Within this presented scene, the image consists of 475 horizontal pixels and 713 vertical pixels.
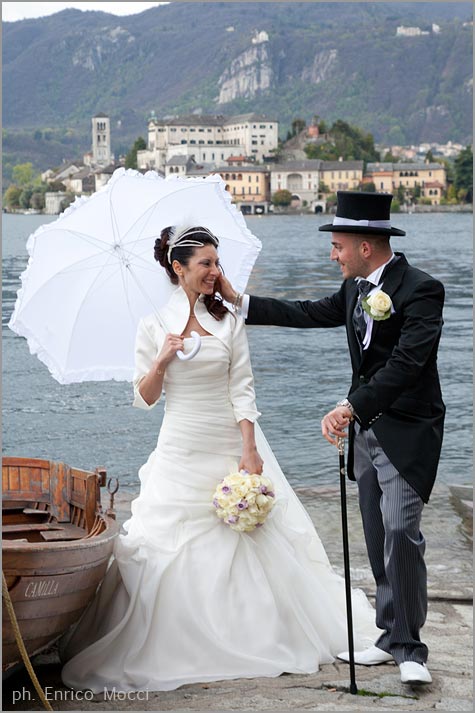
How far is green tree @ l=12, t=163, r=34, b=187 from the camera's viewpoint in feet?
448

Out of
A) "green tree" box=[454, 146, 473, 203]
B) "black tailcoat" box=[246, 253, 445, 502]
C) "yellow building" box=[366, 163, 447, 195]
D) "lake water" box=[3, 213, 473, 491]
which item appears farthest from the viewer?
"yellow building" box=[366, 163, 447, 195]

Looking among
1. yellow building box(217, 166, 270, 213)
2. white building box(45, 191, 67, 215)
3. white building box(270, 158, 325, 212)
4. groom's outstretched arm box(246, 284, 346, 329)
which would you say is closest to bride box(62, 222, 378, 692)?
groom's outstretched arm box(246, 284, 346, 329)

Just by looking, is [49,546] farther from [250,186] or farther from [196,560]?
[250,186]

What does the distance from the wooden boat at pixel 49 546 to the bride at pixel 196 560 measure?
156 millimetres

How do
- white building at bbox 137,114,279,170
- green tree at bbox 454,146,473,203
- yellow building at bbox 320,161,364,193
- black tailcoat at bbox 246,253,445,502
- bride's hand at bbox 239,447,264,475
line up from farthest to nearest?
white building at bbox 137,114,279,170, yellow building at bbox 320,161,364,193, green tree at bbox 454,146,473,203, bride's hand at bbox 239,447,264,475, black tailcoat at bbox 246,253,445,502

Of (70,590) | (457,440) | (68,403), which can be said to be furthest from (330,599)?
(68,403)

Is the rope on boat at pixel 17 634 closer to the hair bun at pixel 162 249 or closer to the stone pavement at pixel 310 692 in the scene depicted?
the stone pavement at pixel 310 692

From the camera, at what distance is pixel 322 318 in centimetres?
404

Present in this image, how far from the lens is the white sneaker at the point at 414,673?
3.49m

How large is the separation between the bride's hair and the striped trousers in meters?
0.67

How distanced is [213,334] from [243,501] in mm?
607

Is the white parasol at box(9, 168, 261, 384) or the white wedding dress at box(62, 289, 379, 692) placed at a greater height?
the white parasol at box(9, 168, 261, 384)

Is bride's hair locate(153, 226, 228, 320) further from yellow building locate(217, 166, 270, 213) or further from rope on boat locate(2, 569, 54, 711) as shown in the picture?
yellow building locate(217, 166, 270, 213)

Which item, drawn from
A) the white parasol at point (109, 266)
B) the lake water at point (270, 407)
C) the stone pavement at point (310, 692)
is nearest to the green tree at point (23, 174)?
the lake water at point (270, 407)
